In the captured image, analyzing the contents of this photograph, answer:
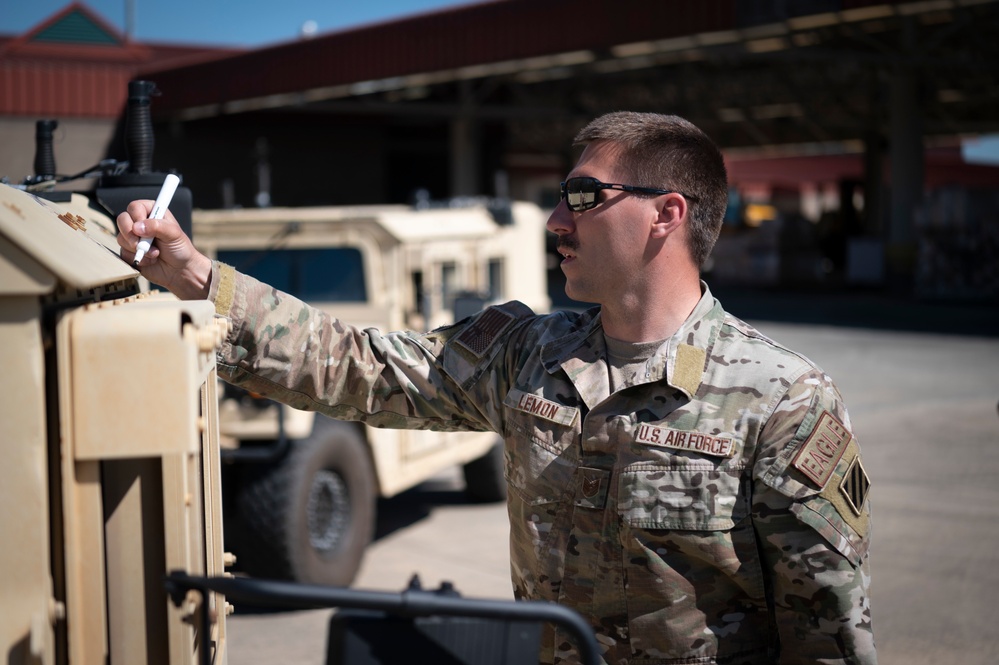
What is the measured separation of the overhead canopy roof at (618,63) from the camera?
14422mm

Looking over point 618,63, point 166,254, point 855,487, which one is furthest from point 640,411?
point 618,63

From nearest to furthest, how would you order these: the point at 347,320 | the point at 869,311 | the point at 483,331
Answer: the point at 483,331, the point at 347,320, the point at 869,311

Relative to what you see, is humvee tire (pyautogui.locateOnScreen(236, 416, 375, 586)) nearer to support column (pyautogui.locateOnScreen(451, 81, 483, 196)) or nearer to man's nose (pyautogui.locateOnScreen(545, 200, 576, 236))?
man's nose (pyautogui.locateOnScreen(545, 200, 576, 236))

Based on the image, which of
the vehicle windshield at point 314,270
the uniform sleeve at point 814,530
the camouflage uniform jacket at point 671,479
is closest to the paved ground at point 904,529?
the vehicle windshield at point 314,270

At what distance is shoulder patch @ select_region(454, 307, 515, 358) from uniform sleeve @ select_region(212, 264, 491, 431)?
7 centimetres

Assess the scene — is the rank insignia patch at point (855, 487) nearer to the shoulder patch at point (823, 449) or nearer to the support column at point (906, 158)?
the shoulder patch at point (823, 449)

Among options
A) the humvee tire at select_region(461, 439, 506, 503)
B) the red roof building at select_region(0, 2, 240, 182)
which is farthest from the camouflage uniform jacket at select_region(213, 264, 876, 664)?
the red roof building at select_region(0, 2, 240, 182)

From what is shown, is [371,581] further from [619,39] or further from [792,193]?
[792,193]

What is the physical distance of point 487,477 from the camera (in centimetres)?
675

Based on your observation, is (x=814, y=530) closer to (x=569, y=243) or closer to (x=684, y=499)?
(x=684, y=499)

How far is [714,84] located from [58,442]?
2153 cm

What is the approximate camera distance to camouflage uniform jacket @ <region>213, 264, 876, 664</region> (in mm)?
1751

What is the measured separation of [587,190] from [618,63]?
16902 mm

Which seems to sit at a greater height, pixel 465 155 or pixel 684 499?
pixel 465 155
